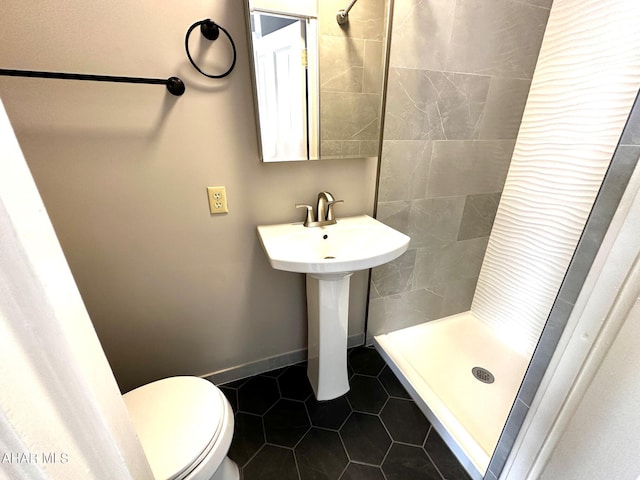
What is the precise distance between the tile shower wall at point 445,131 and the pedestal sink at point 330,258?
25cm

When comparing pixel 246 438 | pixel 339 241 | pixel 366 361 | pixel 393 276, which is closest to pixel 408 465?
pixel 366 361

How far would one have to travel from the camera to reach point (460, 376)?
1554mm

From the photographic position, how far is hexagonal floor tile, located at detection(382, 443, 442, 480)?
3.60 ft

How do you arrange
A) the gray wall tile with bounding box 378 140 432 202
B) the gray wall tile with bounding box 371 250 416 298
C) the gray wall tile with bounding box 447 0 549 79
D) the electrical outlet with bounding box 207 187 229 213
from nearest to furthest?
the electrical outlet with bounding box 207 187 229 213 → the gray wall tile with bounding box 447 0 549 79 → the gray wall tile with bounding box 378 140 432 202 → the gray wall tile with bounding box 371 250 416 298

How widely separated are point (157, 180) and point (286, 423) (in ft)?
4.12

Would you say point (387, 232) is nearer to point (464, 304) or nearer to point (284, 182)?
point (284, 182)

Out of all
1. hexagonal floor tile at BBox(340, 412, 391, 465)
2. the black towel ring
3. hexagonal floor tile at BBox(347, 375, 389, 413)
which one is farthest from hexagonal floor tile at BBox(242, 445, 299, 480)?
the black towel ring

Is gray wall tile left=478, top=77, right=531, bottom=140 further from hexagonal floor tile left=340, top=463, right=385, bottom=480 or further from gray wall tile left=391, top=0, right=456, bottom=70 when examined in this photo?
hexagonal floor tile left=340, top=463, right=385, bottom=480

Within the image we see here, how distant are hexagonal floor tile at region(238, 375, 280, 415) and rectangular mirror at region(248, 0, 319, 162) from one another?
3.98ft

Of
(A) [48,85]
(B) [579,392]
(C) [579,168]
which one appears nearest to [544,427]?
(B) [579,392]

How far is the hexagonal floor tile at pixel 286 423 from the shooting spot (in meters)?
1.24

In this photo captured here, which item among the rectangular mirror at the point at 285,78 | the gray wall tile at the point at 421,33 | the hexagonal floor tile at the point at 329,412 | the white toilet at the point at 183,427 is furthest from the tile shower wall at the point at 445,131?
the white toilet at the point at 183,427

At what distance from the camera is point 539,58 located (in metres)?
1.42

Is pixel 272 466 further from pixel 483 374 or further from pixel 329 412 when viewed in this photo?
pixel 483 374
